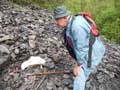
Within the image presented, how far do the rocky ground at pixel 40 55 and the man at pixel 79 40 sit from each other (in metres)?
0.94

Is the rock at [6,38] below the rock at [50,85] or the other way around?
the other way around

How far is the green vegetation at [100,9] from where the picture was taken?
43.0ft

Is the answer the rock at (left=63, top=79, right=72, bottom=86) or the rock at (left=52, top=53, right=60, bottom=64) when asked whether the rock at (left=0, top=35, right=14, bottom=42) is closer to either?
the rock at (left=52, top=53, right=60, bottom=64)

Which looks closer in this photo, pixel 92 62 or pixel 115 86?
pixel 92 62

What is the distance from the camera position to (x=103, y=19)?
14.1 m

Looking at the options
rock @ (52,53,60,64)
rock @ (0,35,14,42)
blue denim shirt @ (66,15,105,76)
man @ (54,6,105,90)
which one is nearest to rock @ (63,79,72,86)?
rock @ (52,53,60,64)

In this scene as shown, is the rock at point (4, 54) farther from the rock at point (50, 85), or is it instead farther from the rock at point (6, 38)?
the rock at point (50, 85)

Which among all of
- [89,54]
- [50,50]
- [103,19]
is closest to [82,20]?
[89,54]

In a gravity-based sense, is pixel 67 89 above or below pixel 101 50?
below

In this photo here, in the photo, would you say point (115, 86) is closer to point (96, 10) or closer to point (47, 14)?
point (47, 14)

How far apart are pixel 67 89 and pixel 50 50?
62.2 inches

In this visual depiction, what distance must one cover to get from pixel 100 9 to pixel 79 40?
10680mm

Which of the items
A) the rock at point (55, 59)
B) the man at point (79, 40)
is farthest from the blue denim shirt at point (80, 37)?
the rock at point (55, 59)

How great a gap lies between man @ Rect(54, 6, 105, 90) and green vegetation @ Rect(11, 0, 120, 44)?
6421 mm
